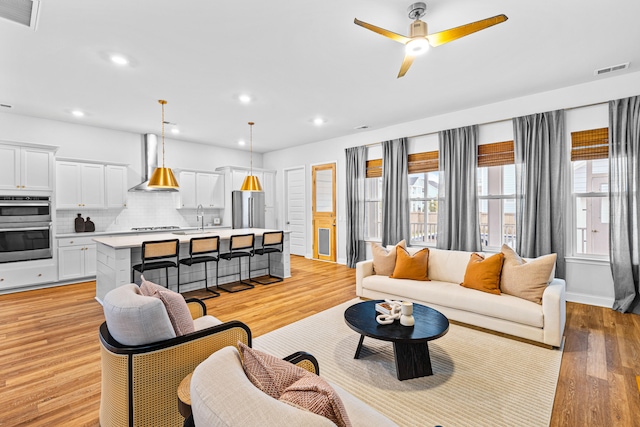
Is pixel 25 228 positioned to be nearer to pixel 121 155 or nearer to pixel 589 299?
pixel 121 155

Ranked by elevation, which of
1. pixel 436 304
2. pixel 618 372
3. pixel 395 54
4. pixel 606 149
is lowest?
pixel 618 372

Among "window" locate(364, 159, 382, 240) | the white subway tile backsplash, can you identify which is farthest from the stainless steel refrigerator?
"window" locate(364, 159, 382, 240)

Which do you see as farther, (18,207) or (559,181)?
(18,207)

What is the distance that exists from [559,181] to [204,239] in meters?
5.14

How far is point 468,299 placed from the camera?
3297mm

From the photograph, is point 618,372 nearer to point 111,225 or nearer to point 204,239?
point 204,239

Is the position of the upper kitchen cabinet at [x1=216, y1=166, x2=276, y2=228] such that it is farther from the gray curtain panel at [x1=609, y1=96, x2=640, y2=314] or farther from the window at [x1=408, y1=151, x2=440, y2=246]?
the gray curtain panel at [x1=609, y1=96, x2=640, y2=314]

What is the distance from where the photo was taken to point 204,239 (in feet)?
14.9

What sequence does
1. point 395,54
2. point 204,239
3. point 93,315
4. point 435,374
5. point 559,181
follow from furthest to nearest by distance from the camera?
point 204,239 < point 559,181 < point 93,315 < point 395,54 < point 435,374

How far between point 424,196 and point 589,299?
280 centimetres

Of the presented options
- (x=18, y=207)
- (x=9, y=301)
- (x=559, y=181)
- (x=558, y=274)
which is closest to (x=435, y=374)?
(x=558, y=274)

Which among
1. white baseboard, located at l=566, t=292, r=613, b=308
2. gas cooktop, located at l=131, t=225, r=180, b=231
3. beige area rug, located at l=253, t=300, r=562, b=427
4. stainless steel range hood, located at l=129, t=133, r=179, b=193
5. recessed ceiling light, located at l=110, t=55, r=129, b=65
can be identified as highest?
recessed ceiling light, located at l=110, t=55, r=129, b=65

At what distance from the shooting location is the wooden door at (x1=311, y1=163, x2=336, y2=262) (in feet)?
24.1

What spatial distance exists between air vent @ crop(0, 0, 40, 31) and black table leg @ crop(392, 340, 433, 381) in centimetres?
401
